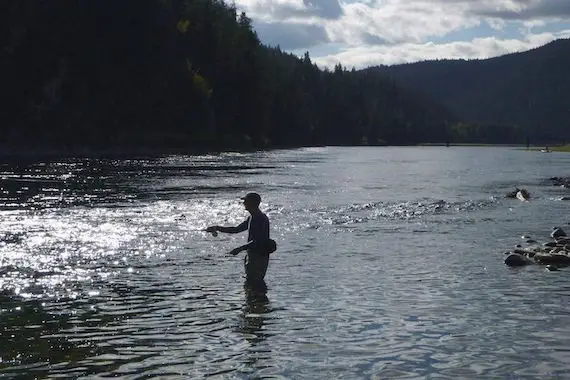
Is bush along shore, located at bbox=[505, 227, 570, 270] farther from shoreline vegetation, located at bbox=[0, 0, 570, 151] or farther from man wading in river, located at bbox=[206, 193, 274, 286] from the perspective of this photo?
shoreline vegetation, located at bbox=[0, 0, 570, 151]

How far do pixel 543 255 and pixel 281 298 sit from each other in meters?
10.2

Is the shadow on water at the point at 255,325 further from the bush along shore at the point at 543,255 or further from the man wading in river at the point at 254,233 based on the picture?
the bush along shore at the point at 543,255

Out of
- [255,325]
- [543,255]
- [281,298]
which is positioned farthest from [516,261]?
[255,325]

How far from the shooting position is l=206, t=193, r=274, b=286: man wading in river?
54.6 ft

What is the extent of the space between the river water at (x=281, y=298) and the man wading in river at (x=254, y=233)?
87 centimetres

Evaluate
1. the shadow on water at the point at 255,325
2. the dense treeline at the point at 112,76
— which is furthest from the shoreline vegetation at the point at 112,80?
the shadow on water at the point at 255,325

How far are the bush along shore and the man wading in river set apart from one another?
9.55 meters

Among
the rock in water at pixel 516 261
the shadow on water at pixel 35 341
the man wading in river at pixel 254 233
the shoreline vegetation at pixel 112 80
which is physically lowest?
the rock in water at pixel 516 261

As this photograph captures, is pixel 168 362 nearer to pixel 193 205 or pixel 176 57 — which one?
pixel 193 205

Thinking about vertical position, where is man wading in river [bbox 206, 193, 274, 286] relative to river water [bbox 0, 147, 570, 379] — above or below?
above

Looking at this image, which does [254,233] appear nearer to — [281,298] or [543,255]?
[281,298]

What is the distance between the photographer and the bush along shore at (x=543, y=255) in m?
23.3

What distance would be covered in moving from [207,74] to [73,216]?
129m

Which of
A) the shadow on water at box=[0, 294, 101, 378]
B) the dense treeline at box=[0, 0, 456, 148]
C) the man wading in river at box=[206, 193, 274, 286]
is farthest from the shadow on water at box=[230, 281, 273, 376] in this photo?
the dense treeline at box=[0, 0, 456, 148]
